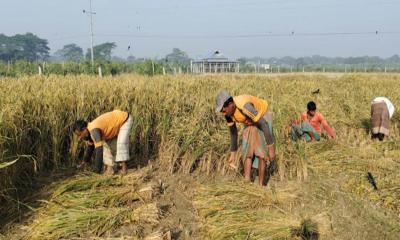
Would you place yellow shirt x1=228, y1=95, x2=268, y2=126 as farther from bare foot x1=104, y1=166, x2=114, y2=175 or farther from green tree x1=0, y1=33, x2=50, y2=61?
green tree x1=0, y1=33, x2=50, y2=61

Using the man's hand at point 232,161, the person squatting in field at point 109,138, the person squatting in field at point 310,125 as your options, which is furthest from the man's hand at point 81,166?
the person squatting in field at point 310,125

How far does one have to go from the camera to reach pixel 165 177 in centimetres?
496

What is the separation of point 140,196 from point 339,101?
6.14 metres

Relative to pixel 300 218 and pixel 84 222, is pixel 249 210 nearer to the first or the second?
Result: pixel 300 218

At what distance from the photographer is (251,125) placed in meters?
4.46

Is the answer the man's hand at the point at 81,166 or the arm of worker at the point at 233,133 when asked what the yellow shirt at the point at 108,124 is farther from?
the arm of worker at the point at 233,133

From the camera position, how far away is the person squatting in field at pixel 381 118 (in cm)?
672

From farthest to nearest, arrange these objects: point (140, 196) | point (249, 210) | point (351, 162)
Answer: point (351, 162)
point (140, 196)
point (249, 210)

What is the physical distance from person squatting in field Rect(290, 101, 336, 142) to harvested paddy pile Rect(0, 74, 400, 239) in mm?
238

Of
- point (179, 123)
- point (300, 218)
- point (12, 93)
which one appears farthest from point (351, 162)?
point (12, 93)

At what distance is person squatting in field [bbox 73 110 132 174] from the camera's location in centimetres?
431

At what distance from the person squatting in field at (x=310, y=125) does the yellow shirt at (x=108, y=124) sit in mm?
2772

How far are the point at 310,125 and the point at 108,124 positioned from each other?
10.9 ft

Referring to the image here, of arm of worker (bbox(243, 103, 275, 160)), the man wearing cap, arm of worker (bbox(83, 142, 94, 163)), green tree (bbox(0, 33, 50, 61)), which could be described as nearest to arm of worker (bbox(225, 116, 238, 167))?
the man wearing cap
